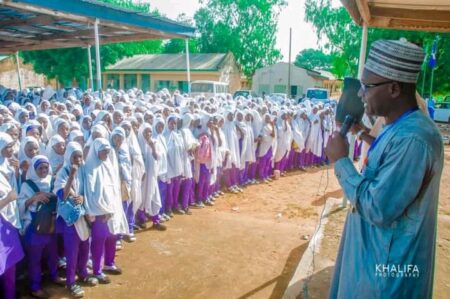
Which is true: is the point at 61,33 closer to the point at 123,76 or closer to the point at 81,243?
the point at 81,243

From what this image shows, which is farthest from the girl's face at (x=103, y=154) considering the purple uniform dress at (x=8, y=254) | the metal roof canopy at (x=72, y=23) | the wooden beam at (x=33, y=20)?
the wooden beam at (x=33, y=20)

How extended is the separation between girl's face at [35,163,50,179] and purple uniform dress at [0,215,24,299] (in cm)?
57

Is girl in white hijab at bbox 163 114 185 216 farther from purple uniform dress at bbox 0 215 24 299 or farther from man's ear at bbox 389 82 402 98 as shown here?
man's ear at bbox 389 82 402 98

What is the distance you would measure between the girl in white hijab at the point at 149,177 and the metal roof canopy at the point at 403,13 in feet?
11.3

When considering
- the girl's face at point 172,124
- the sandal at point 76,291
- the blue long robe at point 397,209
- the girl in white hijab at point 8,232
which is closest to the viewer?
the blue long robe at point 397,209

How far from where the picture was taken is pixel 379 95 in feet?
5.34

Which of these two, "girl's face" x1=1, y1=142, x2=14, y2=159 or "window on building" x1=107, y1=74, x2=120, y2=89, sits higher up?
"window on building" x1=107, y1=74, x2=120, y2=89

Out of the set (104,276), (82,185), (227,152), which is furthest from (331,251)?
(227,152)

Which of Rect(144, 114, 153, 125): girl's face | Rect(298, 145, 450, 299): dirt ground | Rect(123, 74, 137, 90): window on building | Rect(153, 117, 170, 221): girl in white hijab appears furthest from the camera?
Rect(123, 74, 137, 90): window on building

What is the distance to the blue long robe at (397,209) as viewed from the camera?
1456mm

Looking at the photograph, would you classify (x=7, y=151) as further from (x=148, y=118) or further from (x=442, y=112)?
(x=442, y=112)

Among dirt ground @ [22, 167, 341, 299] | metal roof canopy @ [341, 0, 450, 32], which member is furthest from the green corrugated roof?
metal roof canopy @ [341, 0, 450, 32]

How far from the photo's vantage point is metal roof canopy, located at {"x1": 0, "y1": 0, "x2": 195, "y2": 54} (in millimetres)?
9516

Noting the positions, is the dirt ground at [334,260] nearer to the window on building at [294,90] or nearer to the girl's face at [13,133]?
the girl's face at [13,133]
